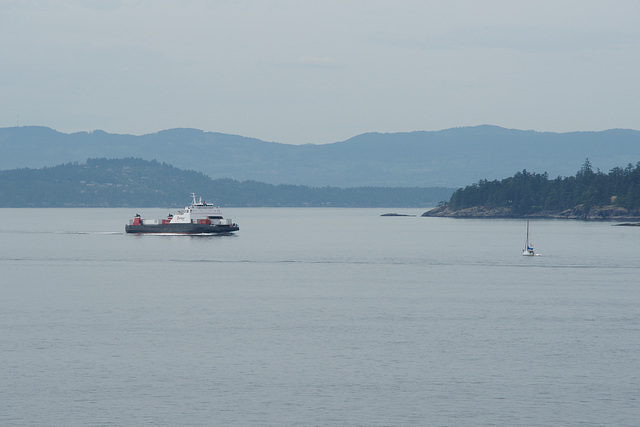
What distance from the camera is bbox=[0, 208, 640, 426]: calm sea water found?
33125 millimetres

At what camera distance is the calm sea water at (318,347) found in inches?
1304

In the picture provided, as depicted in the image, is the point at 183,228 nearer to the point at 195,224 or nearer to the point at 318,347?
the point at 195,224

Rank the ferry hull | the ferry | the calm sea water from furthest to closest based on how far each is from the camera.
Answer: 1. the ferry
2. the ferry hull
3. the calm sea water

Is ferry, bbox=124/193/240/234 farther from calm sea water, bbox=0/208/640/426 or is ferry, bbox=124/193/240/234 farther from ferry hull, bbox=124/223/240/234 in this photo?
calm sea water, bbox=0/208/640/426

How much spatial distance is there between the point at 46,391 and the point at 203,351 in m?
9.43

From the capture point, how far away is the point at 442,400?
113ft

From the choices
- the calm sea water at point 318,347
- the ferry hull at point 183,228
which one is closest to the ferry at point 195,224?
the ferry hull at point 183,228

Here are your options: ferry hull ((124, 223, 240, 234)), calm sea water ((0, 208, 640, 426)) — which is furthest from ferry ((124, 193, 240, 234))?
calm sea water ((0, 208, 640, 426))

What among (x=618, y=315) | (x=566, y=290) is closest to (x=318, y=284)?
(x=566, y=290)

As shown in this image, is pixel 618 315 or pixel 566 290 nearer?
pixel 618 315

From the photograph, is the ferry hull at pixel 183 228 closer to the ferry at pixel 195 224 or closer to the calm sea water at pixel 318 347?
the ferry at pixel 195 224

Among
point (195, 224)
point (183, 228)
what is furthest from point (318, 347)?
point (183, 228)

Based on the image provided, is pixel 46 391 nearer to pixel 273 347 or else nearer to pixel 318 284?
pixel 273 347

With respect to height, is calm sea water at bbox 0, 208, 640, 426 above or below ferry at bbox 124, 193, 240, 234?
below
